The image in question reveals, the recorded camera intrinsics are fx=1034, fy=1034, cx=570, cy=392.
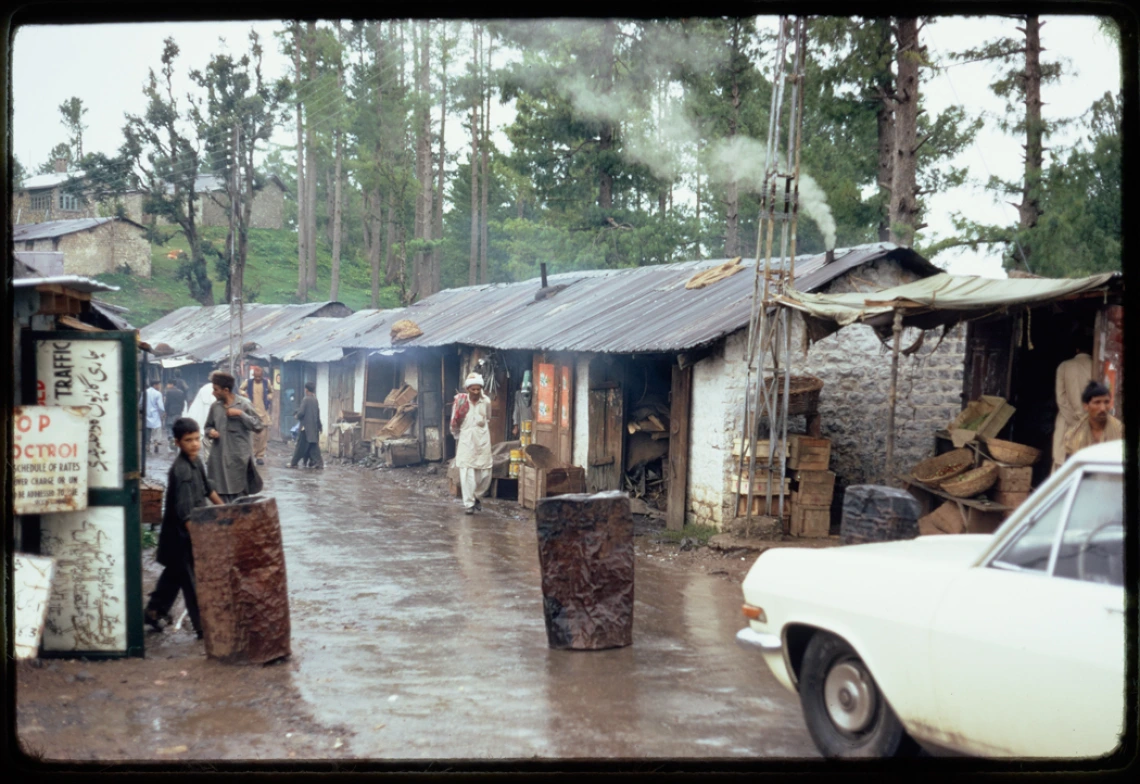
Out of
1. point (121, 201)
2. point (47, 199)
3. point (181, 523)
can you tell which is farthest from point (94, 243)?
point (181, 523)

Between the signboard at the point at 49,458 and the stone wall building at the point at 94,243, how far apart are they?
1800 inches

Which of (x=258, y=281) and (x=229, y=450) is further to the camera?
(x=258, y=281)

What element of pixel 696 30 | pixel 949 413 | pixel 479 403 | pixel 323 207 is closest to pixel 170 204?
Answer: pixel 323 207

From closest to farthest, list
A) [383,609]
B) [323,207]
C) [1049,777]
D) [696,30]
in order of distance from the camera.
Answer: [1049,777]
[383,609]
[696,30]
[323,207]

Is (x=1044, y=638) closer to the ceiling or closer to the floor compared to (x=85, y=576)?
closer to the ceiling

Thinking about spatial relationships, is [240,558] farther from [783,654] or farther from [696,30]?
[696,30]

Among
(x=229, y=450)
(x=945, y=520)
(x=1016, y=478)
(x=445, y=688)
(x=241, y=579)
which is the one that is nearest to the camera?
(x=445, y=688)

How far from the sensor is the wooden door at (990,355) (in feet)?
42.2

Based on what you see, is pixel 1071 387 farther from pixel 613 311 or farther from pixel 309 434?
pixel 309 434

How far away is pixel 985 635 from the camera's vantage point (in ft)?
13.2

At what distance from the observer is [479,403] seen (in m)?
14.6

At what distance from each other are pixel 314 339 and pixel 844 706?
86.6ft

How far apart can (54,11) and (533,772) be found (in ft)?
14.4

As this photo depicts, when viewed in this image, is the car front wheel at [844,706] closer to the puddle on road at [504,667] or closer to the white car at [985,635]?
the white car at [985,635]
